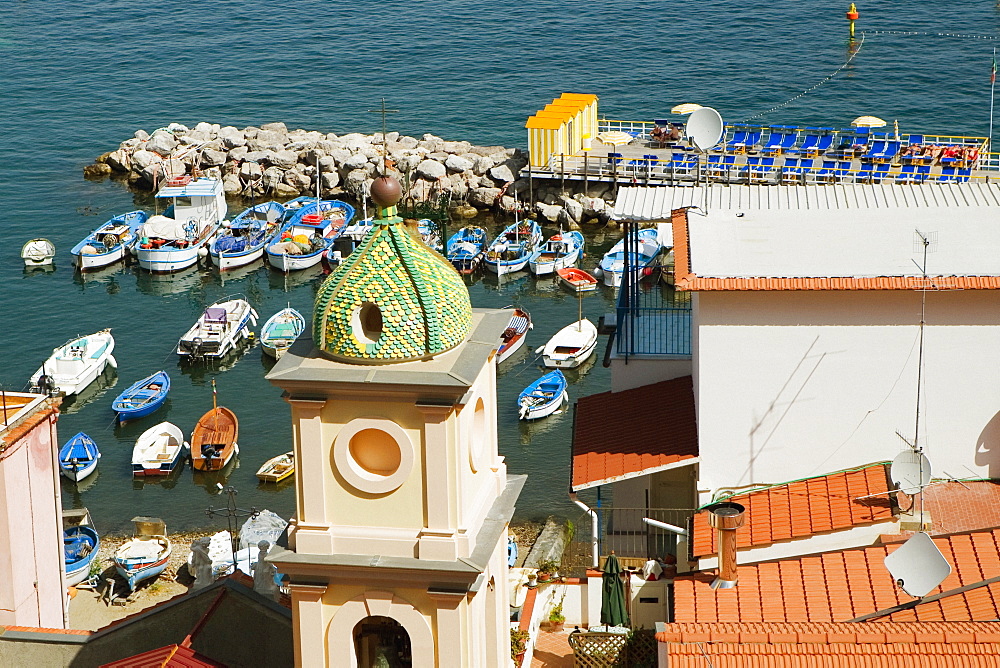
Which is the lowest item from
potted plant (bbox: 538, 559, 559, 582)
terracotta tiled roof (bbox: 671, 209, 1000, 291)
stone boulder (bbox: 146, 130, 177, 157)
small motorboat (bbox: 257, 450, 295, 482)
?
potted plant (bbox: 538, 559, 559, 582)

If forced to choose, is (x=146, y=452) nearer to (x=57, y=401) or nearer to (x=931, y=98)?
(x=57, y=401)

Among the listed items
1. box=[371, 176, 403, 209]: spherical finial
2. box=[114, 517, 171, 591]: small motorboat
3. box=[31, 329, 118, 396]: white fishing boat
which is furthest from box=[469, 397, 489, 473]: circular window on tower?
box=[31, 329, 118, 396]: white fishing boat

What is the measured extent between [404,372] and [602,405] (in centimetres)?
1279

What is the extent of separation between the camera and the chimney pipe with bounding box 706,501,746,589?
74.8ft

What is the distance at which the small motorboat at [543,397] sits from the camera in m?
46.5

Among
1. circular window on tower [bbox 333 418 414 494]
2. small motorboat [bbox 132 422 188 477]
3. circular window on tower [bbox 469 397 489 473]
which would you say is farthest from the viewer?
small motorboat [bbox 132 422 188 477]

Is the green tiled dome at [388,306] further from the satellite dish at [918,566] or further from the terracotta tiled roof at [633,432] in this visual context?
the terracotta tiled roof at [633,432]

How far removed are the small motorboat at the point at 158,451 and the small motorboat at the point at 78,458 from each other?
1.26 m

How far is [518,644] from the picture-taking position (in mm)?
23812

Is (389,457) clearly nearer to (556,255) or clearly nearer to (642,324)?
(642,324)

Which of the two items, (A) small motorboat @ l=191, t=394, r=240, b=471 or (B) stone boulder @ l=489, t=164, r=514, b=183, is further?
(B) stone boulder @ l=489, t=164, r=514, b=183

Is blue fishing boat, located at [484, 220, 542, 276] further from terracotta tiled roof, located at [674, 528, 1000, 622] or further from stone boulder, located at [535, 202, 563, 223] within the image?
terracotta tiled roof, located at [674, 528, 1000, 622]

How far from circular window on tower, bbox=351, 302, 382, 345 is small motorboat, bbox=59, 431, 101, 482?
29.4 metres

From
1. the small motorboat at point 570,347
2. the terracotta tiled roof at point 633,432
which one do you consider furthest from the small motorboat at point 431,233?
the terracotta tiled roof at point 633,432
